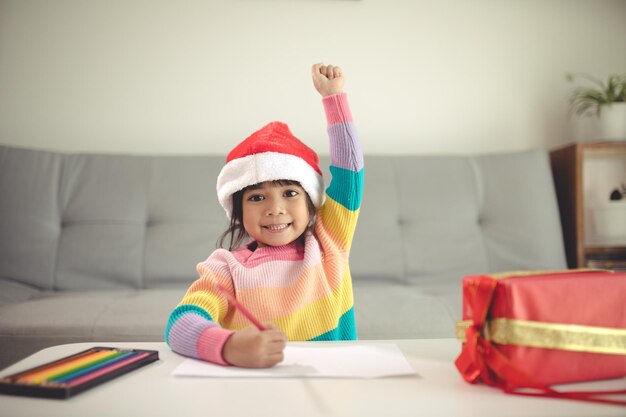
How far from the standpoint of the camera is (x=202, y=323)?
2.12ft

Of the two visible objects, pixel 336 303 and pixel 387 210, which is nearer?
pixel 336 303

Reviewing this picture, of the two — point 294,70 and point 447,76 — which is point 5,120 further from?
point 447,76

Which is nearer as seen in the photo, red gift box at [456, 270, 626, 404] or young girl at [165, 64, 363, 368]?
red gift box at [456, 270, 626, 404]

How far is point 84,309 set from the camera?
1324mm

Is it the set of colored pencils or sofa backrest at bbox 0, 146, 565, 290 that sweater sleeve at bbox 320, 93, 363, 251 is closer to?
the set of colored pencils

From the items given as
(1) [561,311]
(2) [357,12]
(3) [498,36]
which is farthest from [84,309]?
(3) [498,36]

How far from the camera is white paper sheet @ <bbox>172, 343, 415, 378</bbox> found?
1.76ft

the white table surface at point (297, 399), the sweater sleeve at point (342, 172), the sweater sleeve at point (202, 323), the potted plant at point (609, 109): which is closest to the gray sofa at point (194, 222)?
the potted plant at point (609, 109)

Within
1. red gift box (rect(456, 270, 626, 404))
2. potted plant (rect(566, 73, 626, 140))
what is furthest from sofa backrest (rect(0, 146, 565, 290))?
red gift box (rect(456, 270, 626, 404))

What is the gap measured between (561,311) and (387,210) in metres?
1.32

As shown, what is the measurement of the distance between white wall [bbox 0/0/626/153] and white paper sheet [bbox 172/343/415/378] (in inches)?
62.5

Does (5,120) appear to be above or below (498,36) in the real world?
below

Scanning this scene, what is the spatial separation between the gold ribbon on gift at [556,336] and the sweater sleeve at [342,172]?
446 mm

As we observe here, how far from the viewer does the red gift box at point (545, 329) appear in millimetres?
497
